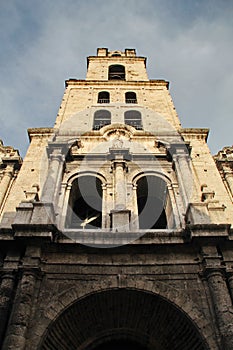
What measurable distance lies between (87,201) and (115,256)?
434 cm

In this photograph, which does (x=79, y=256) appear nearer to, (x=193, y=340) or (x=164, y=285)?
(x=164, y=285)

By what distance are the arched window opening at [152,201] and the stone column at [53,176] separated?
126 inches

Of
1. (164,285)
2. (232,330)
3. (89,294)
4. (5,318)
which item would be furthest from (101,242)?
(232,330)

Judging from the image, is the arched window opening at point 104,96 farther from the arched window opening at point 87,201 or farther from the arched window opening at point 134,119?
the arched window opening at point 87,201

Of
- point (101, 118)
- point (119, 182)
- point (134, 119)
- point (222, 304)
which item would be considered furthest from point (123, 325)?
point (101, 118)

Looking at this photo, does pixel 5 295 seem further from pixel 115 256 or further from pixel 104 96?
pixel 104 96

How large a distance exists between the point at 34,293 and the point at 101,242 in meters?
2.15

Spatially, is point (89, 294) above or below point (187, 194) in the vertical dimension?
below

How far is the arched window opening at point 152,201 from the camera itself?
1265 cm

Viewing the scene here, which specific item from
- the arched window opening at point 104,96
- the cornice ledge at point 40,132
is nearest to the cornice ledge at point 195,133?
the cornice ledge at point 40,132

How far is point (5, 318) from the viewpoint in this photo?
7.38 metres

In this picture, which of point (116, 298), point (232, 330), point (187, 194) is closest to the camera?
point (232, 330)

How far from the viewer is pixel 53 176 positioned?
11719mm

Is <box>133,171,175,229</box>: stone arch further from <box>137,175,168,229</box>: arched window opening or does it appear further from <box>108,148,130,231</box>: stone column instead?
<box>108,148,130,231</box>: stone column
